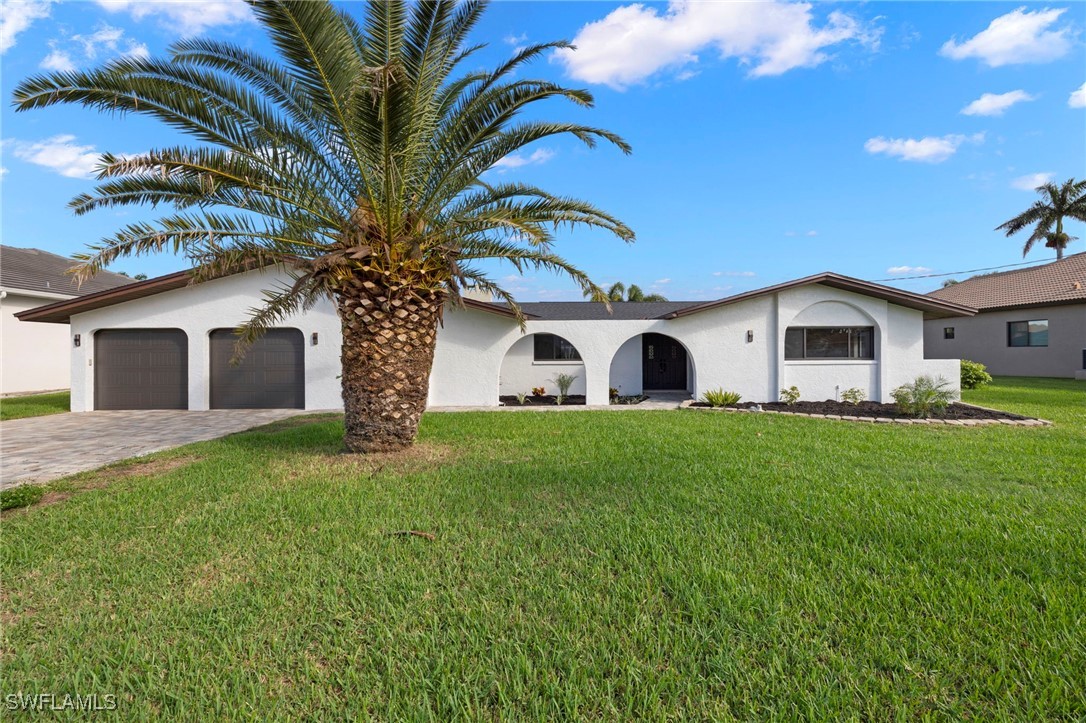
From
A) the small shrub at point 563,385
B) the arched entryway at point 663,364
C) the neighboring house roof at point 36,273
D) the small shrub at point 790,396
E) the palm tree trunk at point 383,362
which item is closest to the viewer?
the palm tree trunk at point 383,362

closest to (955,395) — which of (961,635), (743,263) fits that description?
(743,263)

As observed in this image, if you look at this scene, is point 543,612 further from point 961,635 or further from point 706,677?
point 961,635

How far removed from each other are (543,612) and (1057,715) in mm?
2458

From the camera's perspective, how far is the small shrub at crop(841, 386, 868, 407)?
42.2 ft

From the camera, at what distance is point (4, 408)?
13.2 metres

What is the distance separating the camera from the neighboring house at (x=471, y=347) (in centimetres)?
1323

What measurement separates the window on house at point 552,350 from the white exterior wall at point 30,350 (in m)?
18.3

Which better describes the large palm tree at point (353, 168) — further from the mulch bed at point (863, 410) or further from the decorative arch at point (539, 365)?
the mulch bed at point (863, 410)

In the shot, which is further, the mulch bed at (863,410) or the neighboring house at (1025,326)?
the neighboring house at (1025,326)

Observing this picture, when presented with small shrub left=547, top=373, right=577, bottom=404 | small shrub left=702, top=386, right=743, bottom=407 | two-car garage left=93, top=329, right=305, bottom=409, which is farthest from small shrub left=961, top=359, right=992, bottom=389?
two-car garage left=93, top=329, right=305, bottom=409

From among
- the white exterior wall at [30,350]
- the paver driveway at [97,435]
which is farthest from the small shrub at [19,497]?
the white exterior wall at [30,350]

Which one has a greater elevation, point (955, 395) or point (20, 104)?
point (20, 104)

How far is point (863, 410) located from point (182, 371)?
62.5ft

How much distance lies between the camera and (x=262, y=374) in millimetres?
13484
